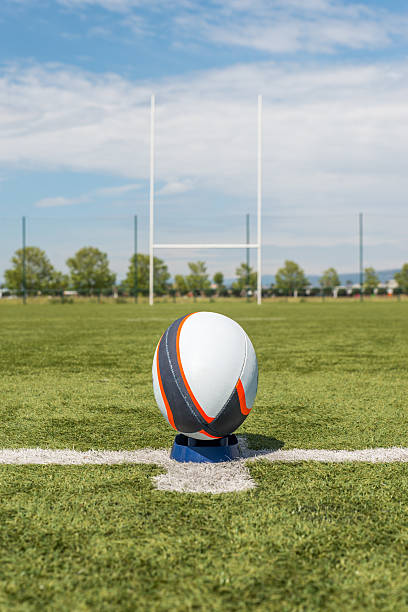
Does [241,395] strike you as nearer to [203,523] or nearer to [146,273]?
[203,523]

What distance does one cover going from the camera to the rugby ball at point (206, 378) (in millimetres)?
2820

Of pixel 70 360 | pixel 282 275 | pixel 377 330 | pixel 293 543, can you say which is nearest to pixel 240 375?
pixel 293 543

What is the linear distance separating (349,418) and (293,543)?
2172 millimetres

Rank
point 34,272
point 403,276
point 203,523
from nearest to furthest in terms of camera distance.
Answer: point 203,523 < point 34,272 < point 403,276

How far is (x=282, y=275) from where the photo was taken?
272ft

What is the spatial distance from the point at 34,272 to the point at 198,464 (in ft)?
202

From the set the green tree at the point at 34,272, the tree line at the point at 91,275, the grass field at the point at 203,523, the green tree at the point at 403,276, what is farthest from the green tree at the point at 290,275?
the grass field at the point at 203,523

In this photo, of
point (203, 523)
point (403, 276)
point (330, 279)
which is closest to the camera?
point (203, 523)

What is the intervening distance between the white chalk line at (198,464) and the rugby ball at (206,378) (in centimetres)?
19

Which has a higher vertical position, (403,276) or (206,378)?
(403,276)

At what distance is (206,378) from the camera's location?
9.27 ft

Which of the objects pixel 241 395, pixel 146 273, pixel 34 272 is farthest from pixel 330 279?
pixel 241 395

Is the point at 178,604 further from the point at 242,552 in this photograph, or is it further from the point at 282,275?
the point at 282,275

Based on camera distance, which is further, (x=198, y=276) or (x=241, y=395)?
(x=198, y=276)
